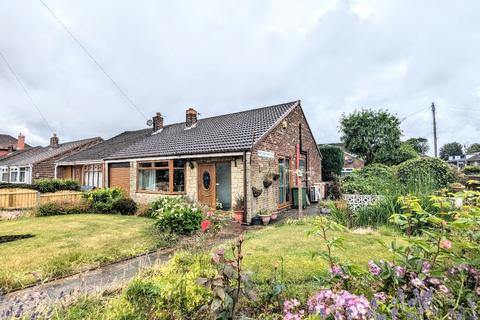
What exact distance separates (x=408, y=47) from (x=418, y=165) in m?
5.92

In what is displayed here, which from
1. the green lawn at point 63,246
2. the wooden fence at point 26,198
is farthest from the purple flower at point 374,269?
the wooden fence at point 26,198

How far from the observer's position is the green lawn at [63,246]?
427 centimetres

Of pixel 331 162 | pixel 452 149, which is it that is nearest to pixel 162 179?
pixel 331 162

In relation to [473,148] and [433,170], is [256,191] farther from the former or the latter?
[473,148]

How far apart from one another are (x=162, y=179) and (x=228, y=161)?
4.53 meters

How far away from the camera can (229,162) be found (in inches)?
395

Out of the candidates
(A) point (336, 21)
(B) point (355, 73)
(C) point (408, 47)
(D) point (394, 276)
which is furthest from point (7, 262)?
(B) point (355, 73)

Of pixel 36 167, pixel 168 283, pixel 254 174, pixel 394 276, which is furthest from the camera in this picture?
pixel 36 167

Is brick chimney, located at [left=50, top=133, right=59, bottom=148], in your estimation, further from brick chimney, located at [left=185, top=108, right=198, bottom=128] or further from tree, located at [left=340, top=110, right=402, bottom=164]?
tree, located at [left=340, top=110, right=402, bottom=164]

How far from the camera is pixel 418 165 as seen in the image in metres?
12.2

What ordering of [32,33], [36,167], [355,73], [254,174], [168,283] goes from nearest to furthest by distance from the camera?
[168,283], [32,33], [254,174], [355,73], [36,167]

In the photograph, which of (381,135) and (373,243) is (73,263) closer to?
(373,243)

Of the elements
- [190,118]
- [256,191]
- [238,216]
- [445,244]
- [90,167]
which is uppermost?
[190,118]

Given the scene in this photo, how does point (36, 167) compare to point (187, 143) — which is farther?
point (36, 167)
